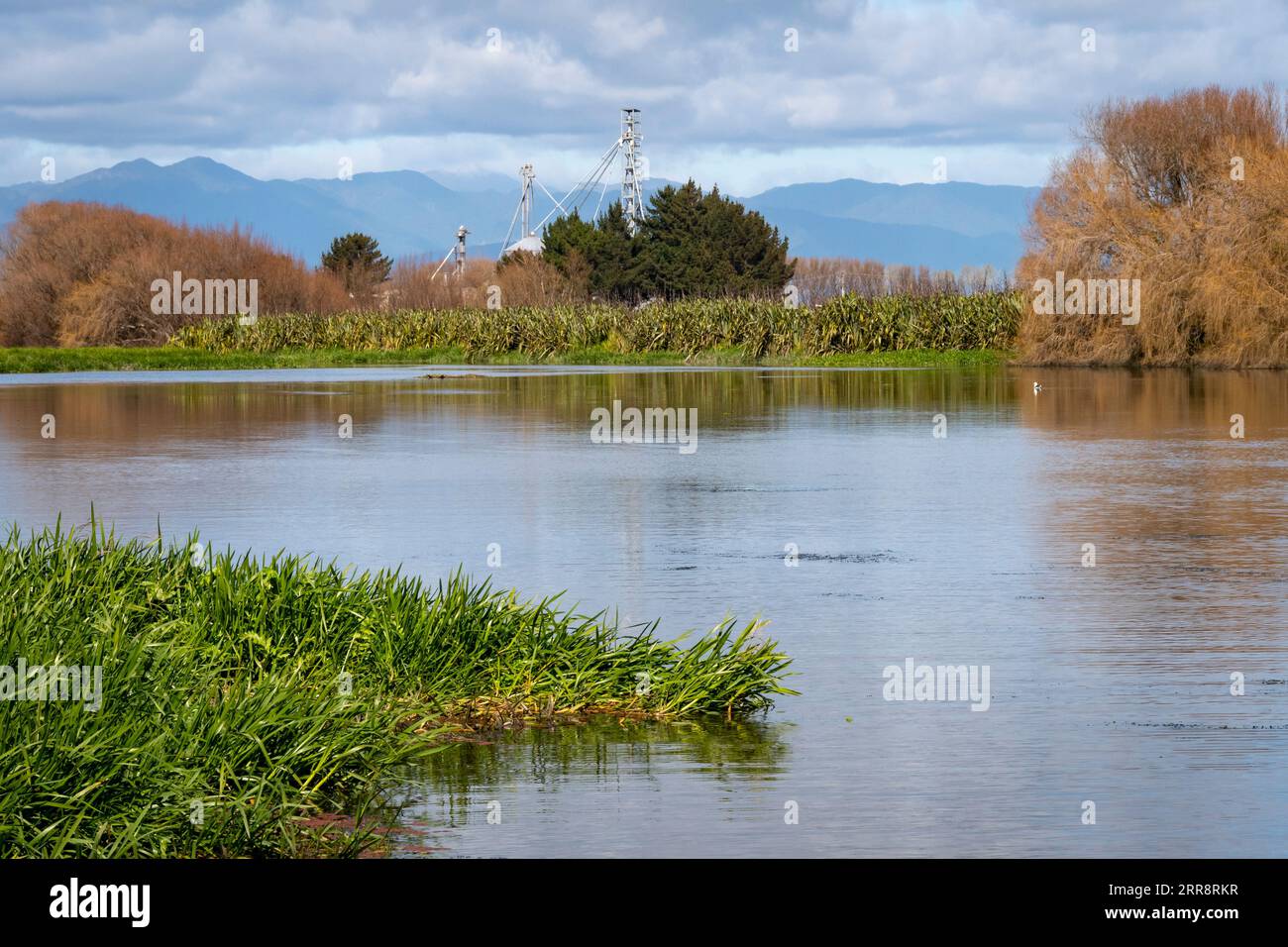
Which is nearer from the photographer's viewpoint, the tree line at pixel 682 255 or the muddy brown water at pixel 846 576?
the muddy brown water at pixel 846 576

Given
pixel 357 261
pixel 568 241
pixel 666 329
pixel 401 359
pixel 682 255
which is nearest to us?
pixel 666 329

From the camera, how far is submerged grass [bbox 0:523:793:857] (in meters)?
6.51

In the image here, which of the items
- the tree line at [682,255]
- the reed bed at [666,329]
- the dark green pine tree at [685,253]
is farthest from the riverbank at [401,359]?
the dark green pine tree at [685,253]

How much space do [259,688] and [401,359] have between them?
61986 mm

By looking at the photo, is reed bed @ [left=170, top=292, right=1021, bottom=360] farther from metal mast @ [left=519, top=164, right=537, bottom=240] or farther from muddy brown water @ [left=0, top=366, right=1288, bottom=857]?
metal mast @ [left=519, top=164, right=537, bottom=240]

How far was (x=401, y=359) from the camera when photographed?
68938 millimetres

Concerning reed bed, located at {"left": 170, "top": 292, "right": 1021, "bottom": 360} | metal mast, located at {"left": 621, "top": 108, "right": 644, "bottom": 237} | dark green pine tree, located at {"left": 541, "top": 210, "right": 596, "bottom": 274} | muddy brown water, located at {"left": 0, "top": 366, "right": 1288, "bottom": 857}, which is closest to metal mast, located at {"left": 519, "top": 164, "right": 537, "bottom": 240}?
metal mast, located at {"left": 621, "top": 108, "right": 644, "bottom": 237}

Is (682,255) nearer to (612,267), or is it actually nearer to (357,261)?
(612,267)

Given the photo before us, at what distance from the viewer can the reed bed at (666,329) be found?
63.9 m

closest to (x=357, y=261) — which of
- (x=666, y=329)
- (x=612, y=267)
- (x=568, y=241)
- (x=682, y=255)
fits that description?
(x=568, y=241)

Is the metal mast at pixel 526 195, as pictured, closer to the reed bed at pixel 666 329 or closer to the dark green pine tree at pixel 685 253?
the dark green pine tree at pixel 685 253

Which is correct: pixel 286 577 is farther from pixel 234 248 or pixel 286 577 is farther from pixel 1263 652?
pixel 234 248

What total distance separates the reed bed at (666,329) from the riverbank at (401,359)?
626 mm

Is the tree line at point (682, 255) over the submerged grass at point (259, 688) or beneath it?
over
